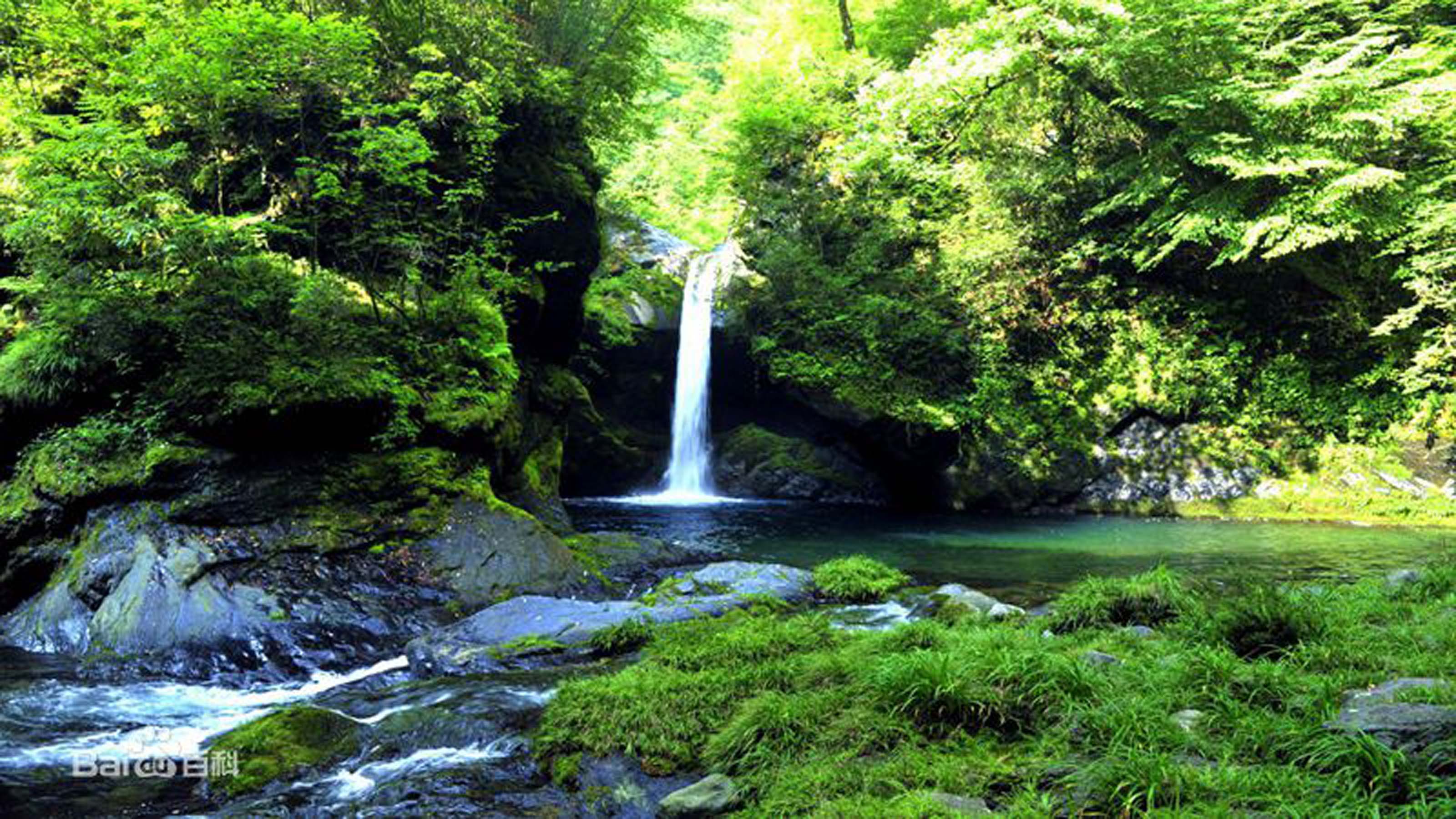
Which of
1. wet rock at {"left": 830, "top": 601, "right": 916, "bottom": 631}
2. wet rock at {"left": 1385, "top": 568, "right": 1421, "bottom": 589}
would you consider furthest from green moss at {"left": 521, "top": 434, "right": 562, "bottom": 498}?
wet rock at {"left": 1385, "top": 568, "right": 1421, "bottom": 589}

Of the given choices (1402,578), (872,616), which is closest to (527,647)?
(872,616)

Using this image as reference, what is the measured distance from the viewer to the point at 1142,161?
52.6ft

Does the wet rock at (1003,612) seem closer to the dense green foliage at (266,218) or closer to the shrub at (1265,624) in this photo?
the shrub at (1265,624)

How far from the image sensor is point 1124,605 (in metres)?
6.38

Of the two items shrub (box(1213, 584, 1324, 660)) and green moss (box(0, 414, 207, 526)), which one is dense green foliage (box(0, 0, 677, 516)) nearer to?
green moss (box(0, 414, 207, 526))

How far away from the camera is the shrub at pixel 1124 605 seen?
6.21 meters

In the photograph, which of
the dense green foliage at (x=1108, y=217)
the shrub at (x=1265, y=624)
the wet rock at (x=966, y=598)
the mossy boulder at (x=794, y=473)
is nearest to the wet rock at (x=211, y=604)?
the wet rock at (x=966, y=598)

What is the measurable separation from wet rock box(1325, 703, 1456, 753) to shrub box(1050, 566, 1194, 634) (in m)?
2.96

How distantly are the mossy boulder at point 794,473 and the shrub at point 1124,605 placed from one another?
1310cm

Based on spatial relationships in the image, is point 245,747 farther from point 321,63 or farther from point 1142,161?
point 1142,161

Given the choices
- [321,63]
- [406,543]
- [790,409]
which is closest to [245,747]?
[406,543]

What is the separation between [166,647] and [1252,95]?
17.8m

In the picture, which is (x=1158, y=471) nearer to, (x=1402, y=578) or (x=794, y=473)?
(x=794, y=473)

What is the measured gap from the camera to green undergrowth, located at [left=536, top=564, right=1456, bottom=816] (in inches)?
114
